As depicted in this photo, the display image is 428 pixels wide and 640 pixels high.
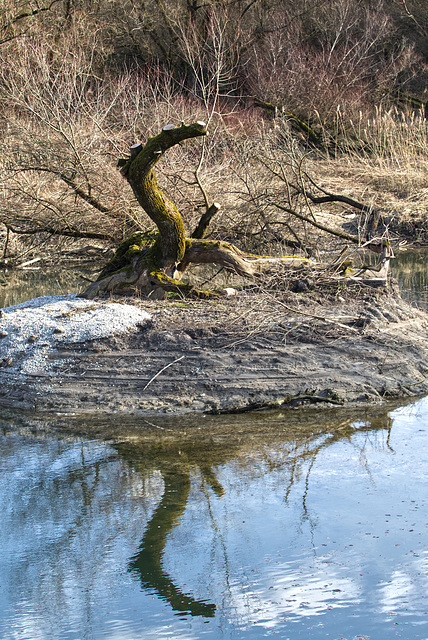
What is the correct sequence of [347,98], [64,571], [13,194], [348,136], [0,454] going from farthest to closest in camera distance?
[347,98] < [348,136] < [13,194] < [0,454] < [64,571]

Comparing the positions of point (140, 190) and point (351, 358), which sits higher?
point (140, 190)

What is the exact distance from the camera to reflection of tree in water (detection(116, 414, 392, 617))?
466 cm

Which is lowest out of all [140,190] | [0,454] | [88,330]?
[0,454]

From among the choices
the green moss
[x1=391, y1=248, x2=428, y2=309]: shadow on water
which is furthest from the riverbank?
[x1=391, y1=248, x2=428, y2=309]: shadow on water

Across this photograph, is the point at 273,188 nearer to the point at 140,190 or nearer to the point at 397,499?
the point at 140,190

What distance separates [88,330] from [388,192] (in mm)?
12651

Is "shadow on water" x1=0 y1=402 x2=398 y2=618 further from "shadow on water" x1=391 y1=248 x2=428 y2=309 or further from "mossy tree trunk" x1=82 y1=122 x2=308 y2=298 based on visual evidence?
"shadow on water" x1=391 y1=248 x2=428 y2=309

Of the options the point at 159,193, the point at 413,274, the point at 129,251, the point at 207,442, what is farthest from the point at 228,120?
the point at 207,442

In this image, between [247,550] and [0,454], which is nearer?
[247,550]

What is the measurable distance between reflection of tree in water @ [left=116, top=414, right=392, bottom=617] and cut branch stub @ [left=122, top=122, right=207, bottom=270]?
3.48 meters

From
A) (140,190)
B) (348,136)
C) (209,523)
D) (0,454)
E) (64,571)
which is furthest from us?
(348,136)

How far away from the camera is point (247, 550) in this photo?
13.7 feet

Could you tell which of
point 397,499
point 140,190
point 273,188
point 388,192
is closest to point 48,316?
point 140,190

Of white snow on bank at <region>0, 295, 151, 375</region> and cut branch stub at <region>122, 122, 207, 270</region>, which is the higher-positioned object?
cut branch stub at <region>122, 122, 207, 270</region>
